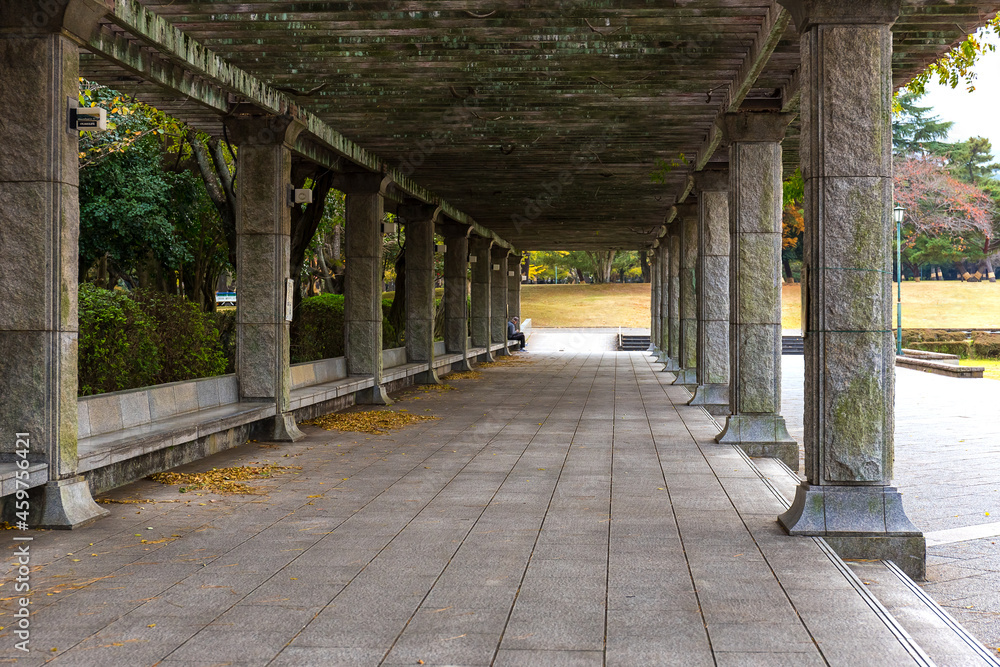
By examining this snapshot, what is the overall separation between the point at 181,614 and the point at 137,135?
1429 cm

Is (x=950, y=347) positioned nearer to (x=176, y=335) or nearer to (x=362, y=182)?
(x=362, y=182)

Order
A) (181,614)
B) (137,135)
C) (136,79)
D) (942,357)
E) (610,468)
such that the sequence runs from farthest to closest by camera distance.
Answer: (942,357)
(137,135)
(136,79)
(610,468)
(181,614)

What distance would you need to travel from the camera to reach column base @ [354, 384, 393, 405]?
49.7 feet

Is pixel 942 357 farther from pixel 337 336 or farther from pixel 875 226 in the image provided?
pixel 875 226

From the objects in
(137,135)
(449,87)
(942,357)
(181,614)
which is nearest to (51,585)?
(181,614)

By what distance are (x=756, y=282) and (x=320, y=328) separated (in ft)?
35.8

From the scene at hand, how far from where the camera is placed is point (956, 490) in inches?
357

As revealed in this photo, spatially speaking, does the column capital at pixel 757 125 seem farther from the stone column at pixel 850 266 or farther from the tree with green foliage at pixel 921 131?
the tree with green foliage at pixel 921 131

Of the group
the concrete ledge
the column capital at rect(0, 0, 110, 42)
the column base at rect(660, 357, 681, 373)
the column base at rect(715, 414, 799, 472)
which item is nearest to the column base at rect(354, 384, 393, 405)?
the column base at rect(715, 414, 799, 472)

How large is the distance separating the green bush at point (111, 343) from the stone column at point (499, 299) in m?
21.8

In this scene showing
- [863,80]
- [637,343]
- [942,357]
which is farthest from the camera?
[637,343]

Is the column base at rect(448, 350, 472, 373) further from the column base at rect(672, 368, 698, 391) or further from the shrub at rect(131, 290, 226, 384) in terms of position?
the shrub at rect(131, 290, 226, 384)

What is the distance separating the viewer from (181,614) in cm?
448

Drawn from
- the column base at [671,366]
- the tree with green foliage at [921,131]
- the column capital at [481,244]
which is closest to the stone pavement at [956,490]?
the column base at [671,366]
